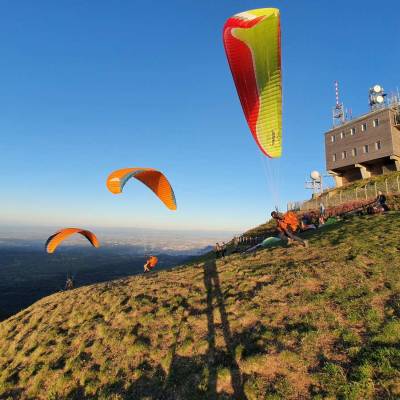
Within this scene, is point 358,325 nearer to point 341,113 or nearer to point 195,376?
point 195,376

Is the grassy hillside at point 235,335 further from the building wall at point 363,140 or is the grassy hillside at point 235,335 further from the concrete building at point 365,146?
the concrete building at point 365,146

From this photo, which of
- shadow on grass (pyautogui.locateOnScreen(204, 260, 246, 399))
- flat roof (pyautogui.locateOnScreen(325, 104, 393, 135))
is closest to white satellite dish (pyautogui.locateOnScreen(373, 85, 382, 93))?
flat roof (pyautogui.locateOnScreen(325, 104, 393, 135))

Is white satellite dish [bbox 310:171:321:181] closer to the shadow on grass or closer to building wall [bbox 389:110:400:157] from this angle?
building wall [bbox 389:110:400:157]

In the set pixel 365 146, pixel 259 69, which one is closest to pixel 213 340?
pixel 259 69

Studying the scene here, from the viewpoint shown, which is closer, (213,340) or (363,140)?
(213,340)

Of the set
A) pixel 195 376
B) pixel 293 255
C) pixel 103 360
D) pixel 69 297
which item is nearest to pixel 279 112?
pixel 293 255

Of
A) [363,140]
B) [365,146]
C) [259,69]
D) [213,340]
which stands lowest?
[213,340]

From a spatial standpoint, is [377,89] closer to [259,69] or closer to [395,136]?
[395,136]
